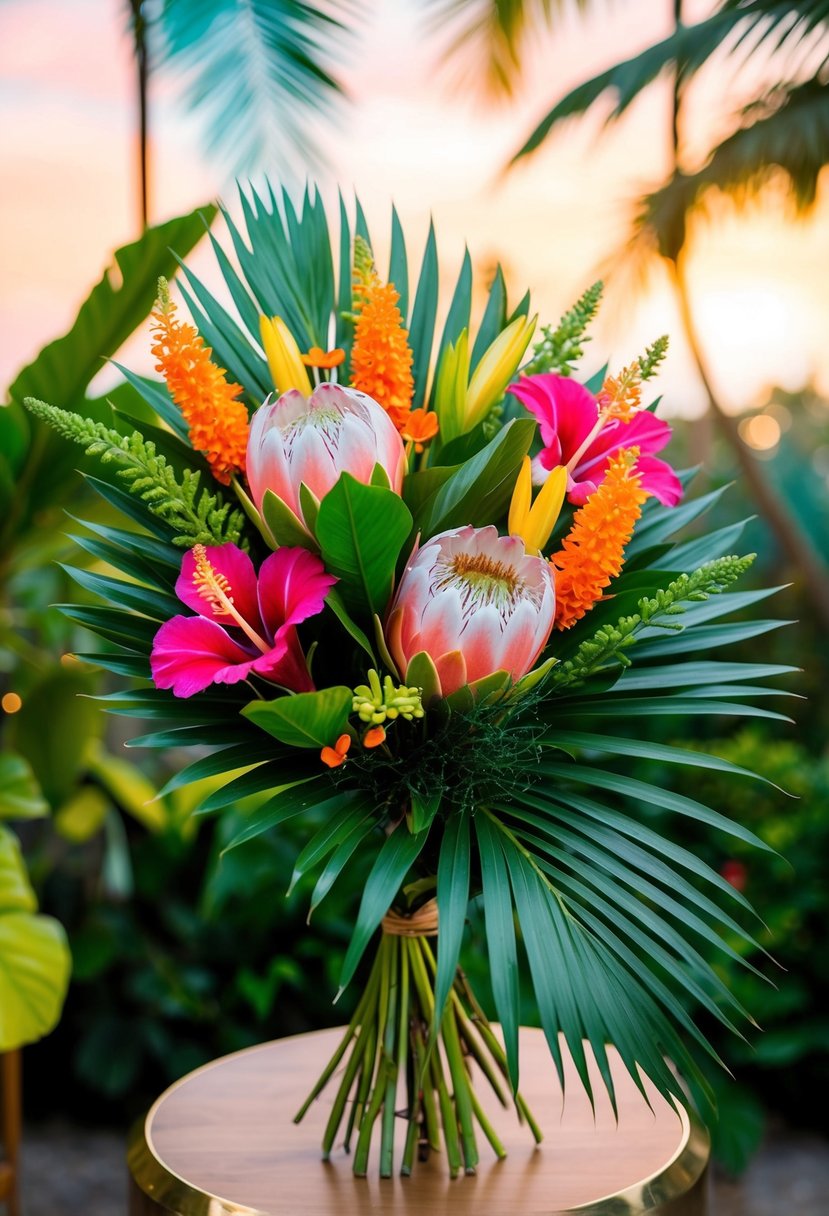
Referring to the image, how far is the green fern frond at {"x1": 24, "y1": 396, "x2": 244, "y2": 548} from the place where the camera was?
0.61 meters

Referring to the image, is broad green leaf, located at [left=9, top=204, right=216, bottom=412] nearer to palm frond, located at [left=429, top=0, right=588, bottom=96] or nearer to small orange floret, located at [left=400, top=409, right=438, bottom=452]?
small orange floret, located at [left=400, top=409, right=438, bottom=452]

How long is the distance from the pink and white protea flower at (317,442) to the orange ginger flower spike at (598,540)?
0.38 feet

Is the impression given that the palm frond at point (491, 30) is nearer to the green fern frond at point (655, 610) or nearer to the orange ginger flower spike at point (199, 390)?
the orange ginger flower spike at point (199, 390)

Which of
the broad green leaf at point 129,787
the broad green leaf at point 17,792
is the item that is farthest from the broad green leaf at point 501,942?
the broad green leaf at point 129,787

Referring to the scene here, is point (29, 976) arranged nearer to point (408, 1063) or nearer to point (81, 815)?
point (81, 815)

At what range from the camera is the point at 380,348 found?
2.26 ft

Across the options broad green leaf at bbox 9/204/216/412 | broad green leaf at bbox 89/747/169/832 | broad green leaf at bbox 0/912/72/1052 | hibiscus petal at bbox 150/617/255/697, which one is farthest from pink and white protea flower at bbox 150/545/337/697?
broad green leaf at bbox 89/747/169/832

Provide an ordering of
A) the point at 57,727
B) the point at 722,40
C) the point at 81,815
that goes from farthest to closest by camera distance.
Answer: the point at 722,40
the point at 81,815
the point at 57,727

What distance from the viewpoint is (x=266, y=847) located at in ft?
6.88

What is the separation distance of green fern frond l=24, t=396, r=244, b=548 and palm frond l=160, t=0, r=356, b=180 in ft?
3.63

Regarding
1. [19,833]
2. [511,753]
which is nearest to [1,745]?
[19,833]

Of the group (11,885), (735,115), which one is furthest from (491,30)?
(11,885)

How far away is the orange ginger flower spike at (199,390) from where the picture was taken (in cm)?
65

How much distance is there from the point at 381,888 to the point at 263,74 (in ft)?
4.72
